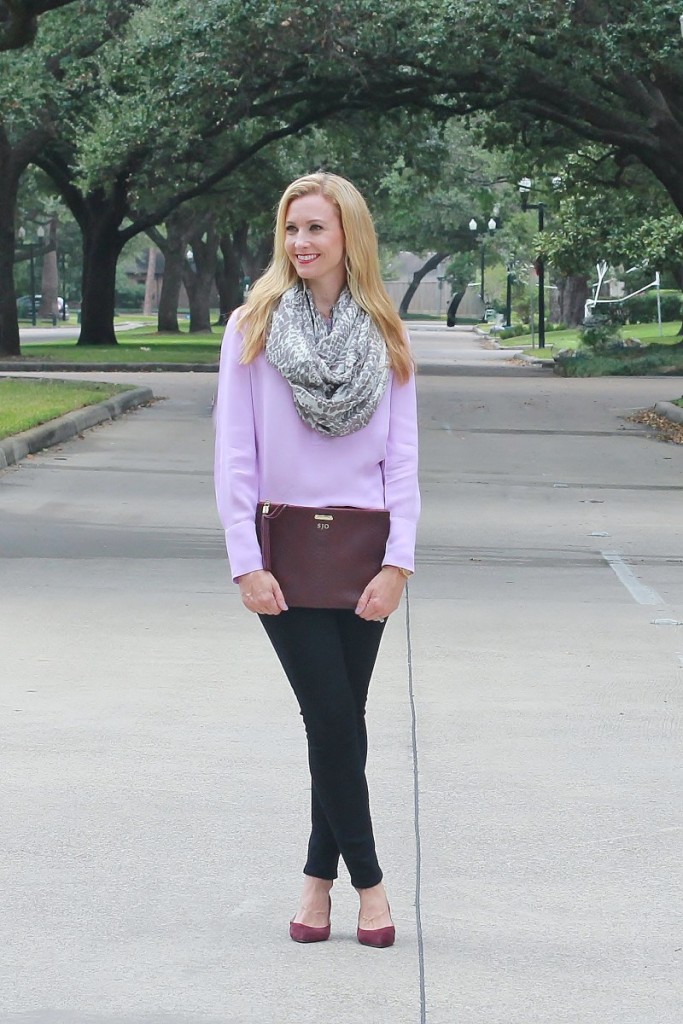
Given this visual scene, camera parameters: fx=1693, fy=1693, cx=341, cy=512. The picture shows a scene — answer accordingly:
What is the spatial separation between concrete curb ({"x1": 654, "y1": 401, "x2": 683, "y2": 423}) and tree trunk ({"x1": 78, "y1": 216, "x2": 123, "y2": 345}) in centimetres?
2055

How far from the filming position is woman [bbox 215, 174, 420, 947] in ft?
13.3

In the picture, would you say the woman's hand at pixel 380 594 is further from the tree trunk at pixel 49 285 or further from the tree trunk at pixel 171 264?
the tree trunk at pixel 49 285

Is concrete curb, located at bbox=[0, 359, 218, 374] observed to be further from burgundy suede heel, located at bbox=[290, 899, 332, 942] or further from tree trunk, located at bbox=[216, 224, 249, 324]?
tree trunk, located at bbox=[216, 224, 249, 324]

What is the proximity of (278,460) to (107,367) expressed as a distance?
2893cm

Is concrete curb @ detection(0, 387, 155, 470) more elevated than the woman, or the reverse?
the woman

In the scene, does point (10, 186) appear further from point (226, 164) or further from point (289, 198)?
point (289, 198)

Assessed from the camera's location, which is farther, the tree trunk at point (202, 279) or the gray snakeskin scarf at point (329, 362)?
the tree trunk at point (202, 279)

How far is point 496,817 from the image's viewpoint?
17.7ft

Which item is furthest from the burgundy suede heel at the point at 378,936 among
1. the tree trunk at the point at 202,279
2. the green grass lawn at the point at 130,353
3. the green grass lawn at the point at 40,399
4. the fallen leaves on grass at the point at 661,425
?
the tree trunk at the point at 202,279

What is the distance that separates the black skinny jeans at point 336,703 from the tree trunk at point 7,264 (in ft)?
104

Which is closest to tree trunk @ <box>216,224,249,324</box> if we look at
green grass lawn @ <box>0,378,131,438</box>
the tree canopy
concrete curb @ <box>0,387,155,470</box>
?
green grass lawn @ <box>0,378,131,438</box>

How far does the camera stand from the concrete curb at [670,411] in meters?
20.9

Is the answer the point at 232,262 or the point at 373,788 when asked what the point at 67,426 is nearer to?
the point at 373,788

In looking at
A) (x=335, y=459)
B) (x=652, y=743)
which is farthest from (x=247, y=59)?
(x=335, y=459)
